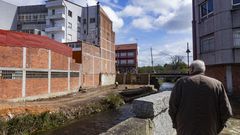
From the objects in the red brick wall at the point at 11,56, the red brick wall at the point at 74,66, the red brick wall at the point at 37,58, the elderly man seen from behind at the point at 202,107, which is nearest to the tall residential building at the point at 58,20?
the red brick wall at the point at 74,66

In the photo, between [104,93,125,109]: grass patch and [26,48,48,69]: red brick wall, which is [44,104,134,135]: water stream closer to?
[104,93,125,109]: grass patch

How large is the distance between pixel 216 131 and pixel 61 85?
23476 mm

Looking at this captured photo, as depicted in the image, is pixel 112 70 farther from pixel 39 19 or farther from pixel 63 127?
pixel 63 127

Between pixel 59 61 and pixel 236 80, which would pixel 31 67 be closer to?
pixel 59 61

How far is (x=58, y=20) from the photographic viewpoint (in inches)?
1809

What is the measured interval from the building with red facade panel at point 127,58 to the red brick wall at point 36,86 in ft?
171

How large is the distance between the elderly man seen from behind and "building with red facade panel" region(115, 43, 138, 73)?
230 ft

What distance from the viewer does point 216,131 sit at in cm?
295

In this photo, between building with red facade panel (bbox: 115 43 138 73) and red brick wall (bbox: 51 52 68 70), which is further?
building with red facade panel (bbox: 115 43 138 73)

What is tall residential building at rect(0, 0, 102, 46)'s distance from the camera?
45.3m

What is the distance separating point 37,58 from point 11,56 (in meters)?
3.17

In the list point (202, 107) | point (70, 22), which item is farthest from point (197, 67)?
point (70, 22)

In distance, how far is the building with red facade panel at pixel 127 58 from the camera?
73812mm

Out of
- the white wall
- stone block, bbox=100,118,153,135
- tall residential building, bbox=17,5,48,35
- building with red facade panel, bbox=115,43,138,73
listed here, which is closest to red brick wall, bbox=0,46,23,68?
stone block, bbox=100,118,153,135
